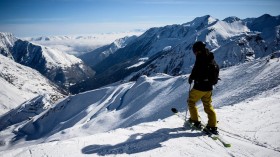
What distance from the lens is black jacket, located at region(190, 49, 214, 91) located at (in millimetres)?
10461

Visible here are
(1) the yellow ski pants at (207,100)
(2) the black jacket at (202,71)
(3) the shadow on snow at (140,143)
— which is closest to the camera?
(3) the shadow on snow at (140,143)

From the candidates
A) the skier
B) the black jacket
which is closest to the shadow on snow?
the skier

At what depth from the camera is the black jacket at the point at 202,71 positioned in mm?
10461

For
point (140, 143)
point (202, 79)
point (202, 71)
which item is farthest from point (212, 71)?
point (140, 143)

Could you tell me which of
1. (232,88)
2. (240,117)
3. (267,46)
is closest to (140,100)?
(232,88)

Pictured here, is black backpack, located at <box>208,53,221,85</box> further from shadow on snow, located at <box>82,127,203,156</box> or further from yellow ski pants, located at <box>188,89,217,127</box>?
shadow on snow, located at <box>82,127,203,156</box>

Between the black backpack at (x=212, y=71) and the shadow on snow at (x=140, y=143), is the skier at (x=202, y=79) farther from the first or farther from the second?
the shadow on snow at (x=140, y=143)

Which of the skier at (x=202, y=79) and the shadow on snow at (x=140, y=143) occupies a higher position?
the skier at (x=202, y=79)

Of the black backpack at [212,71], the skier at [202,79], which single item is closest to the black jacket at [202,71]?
the skier at [202,79]

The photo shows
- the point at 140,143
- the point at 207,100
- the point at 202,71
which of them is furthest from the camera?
the point at 207,100

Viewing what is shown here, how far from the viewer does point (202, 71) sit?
10500mm

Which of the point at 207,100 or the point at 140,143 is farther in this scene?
the point at 207,100

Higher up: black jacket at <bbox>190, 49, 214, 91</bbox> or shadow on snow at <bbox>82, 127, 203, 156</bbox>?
black jacket at <bbox>190, 49, 214, 91</bbox>

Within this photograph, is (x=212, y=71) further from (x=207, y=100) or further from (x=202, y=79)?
(x=207, y=100)
